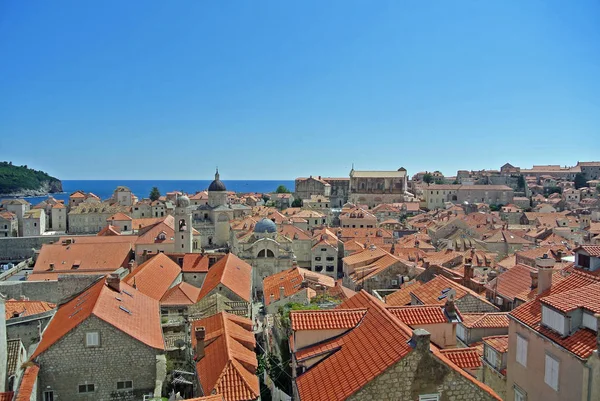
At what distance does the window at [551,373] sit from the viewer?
11.5 metres

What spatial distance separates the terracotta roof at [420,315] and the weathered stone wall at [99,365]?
9.30 m

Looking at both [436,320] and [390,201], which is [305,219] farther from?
A: [436,320]

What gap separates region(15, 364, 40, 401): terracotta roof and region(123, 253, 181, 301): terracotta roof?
50.5 feet

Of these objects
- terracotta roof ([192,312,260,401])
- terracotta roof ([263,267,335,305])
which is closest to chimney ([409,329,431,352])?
terracotta roof ([192,312,260,401])

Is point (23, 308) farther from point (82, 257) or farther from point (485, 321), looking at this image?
point (485, 321)

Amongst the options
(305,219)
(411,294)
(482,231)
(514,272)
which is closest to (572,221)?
(482,231)

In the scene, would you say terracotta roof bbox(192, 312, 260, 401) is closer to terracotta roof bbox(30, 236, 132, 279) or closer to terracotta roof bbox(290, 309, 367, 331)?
terracotta roof bbox(290, 309, 367, 331)

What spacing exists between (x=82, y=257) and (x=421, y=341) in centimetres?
4535

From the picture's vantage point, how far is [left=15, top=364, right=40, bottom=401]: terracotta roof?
616 inches

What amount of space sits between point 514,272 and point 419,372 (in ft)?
63.1

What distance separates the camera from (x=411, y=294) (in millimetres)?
24703

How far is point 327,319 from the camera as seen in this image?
43.9 ft

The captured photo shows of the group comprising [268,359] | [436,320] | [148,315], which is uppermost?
[436,320]

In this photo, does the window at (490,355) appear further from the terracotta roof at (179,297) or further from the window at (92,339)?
the terracotta roof at (179,297)
